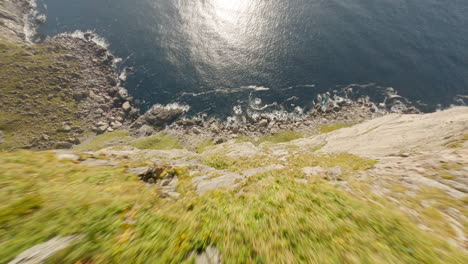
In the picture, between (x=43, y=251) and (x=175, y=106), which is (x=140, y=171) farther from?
(x=175, y=106)

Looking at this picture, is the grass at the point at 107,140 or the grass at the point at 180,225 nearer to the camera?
the grass at the point at 180,225

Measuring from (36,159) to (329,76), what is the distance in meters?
80.5

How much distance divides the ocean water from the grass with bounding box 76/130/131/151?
14066mm

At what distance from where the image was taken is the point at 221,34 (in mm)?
84375

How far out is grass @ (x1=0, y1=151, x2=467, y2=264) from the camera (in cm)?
594

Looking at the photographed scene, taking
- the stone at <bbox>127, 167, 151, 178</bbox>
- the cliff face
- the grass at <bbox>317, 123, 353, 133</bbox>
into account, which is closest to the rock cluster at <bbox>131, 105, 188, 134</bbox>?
the cliff face

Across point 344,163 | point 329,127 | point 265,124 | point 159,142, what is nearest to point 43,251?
point 344,163

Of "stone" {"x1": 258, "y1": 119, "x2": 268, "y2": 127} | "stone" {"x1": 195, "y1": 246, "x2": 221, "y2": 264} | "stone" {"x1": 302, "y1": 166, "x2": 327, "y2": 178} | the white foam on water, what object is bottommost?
"stone" {"x1": 302, "y1": 166, "x2": 327, "y2": 178}

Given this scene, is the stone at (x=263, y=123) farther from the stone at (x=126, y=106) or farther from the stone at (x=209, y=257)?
the stone at (x=209, y=257)

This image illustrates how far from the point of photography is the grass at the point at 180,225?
5941 millimetres

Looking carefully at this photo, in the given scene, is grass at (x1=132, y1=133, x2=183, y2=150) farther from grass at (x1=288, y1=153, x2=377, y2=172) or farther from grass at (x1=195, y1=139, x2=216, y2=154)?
grass at (x1=288, y1=153, x2=377, y2=172)

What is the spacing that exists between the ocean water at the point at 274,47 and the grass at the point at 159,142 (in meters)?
13.9

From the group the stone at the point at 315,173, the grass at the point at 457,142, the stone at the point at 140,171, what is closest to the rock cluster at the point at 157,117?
the stone at the point at 140,171

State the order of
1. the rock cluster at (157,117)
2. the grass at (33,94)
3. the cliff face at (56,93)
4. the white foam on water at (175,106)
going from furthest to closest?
the white foam on water at (175,106), the rock cluster at (157,117), the cliff face at (56,93), the grass at (33,94)
